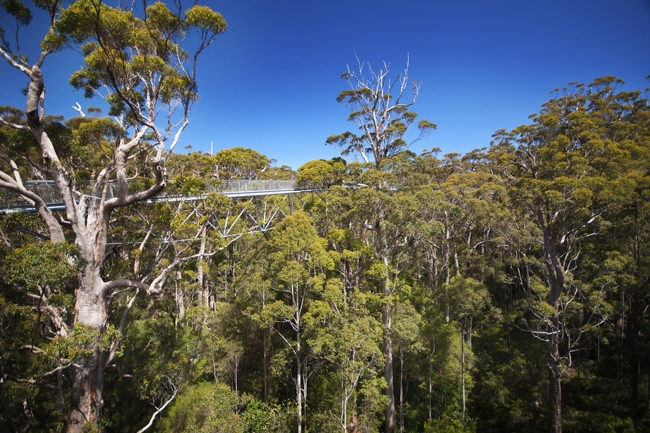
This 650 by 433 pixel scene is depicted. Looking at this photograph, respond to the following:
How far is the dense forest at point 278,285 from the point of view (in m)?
5.82

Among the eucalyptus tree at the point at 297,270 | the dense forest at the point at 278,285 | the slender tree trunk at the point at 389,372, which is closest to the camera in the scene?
the dense forest at the point at 278,285

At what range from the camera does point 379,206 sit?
11742 mm

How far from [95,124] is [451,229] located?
18.7 meters

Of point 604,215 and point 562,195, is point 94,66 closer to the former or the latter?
point 562,195

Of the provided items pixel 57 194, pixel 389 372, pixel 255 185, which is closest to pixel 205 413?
pixel 389 372

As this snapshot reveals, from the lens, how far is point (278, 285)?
12188 mm

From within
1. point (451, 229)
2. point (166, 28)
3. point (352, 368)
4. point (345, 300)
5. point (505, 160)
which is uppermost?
point (166, 28)

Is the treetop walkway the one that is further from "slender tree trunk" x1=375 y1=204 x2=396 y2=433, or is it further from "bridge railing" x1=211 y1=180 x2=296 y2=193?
"slender tree trunk" x1=375 y1=204 x2=396 y2=433

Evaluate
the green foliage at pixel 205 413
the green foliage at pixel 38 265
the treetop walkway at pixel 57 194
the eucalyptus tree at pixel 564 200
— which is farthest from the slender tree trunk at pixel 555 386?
the green foliage at pixel 38 265

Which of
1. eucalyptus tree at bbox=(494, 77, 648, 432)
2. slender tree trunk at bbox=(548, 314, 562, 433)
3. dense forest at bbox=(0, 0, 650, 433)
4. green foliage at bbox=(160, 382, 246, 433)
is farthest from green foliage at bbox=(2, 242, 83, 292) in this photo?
slender tree trunk at bbox=(548, 314, 562, 433)

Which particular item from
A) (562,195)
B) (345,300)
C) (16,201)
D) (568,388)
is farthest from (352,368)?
(568,388)

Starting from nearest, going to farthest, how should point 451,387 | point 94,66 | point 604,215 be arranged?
1. point 94,66
2. point 604,215
3. point 451,387

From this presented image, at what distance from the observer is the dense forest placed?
5816 mm

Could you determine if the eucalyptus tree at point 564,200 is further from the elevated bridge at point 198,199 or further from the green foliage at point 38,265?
the green foliage at point 38,265
